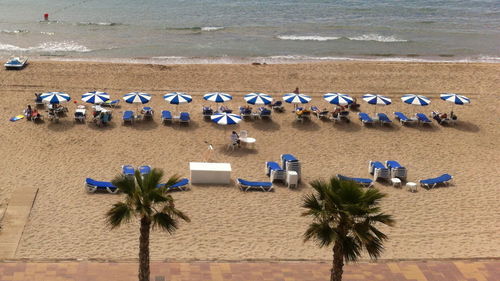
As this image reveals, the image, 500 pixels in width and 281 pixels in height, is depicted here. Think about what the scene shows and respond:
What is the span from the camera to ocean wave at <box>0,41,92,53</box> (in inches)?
1560

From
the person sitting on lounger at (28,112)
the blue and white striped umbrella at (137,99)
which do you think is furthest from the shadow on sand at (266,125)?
the person sitting on lounger at (28,112)

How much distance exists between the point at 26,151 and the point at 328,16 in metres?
41.3

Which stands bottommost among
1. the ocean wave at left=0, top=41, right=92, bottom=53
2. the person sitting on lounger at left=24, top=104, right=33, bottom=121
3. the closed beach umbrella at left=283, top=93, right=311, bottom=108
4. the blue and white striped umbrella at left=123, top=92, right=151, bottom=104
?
the ocean wave at left=0, top=41, right=92, bottom=53

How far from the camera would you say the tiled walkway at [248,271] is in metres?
13.2

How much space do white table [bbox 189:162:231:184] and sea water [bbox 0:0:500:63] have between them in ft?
65.5

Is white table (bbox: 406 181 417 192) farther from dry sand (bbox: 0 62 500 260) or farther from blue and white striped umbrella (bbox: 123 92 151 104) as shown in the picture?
blue and white striped umbrella (bbox: 123 92 151 104)

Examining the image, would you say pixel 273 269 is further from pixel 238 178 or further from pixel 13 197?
pixel 13 197

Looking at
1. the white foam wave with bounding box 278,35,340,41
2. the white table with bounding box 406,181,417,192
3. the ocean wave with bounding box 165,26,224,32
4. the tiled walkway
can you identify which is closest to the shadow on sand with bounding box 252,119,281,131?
the white table with bounding box 406,181,417,192

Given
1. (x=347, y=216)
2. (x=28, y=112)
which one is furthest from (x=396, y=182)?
(x=28, y=112)

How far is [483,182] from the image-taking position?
63.9 feet

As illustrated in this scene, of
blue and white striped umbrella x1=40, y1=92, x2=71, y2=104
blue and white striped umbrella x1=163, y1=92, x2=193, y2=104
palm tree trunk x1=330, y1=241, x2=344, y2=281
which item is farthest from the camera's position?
blue and white striped umbrella x1=163, y1=92, x2=193, y2=104

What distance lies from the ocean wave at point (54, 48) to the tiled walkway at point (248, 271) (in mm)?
28671

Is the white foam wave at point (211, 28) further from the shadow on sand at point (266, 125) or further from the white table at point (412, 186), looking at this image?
the white table at point (412, 186)

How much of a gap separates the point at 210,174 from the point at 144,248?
7367 millimetres
